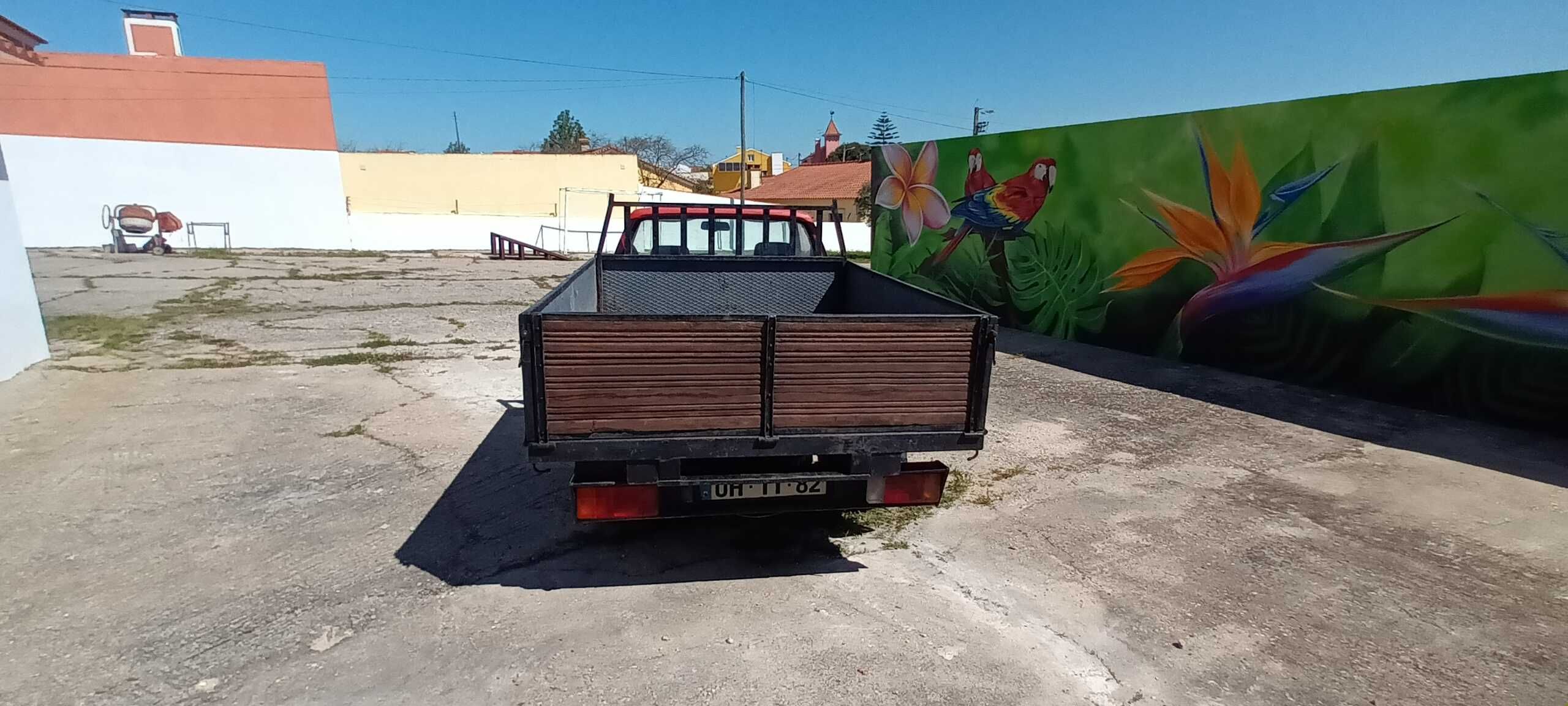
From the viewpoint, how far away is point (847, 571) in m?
3.78

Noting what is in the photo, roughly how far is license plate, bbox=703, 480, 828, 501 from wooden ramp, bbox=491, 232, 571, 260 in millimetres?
23942

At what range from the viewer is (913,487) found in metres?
3.59

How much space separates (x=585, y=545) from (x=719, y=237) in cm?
444

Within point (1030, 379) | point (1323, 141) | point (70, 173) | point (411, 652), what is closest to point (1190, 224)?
point (1323, 141)

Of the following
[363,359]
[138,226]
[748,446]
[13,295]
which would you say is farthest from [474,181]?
[748,446]

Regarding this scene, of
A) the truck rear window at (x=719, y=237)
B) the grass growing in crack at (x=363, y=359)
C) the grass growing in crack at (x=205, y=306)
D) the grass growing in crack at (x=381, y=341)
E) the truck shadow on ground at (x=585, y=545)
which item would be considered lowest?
the grass growing in crack at (x=205, y=306)

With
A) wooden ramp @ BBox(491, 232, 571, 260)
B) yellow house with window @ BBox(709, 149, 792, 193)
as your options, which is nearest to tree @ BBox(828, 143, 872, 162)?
yellow house with window @ BBox(709, 149, 792, 193)

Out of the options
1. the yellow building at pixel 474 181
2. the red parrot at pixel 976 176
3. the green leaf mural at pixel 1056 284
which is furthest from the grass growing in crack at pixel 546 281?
the yellow building at pixel 474 181

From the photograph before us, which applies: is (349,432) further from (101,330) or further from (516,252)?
(516,252)

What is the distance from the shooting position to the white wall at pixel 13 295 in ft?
23.6

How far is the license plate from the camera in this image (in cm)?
340

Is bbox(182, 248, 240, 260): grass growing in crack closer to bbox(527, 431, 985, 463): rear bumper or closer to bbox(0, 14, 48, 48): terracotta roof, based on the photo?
bbox(0, 14, 48, 48): terracotta roof

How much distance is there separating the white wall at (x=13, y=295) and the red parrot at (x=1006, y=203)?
466 inches

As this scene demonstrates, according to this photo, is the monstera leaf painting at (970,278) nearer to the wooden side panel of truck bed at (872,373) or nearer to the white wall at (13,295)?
the wooden side panel of truck bed at (872,373)
